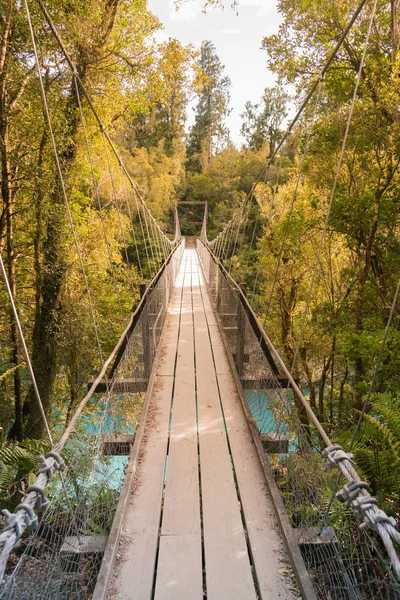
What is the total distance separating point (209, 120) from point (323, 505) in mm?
34033

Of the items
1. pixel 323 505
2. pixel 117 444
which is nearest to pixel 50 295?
pixel 117 444

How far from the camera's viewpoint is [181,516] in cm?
155

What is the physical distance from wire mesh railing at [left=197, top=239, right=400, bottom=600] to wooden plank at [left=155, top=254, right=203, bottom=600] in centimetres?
38

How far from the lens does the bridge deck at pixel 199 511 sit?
49.3 inches

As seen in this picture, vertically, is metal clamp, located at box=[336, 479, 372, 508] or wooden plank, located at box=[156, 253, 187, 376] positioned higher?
metal clamp, located at box=[336, 479, 372, 508]

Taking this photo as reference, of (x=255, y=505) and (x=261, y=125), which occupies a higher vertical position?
(x=261, y=125)

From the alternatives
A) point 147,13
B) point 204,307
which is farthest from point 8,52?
point 204,307

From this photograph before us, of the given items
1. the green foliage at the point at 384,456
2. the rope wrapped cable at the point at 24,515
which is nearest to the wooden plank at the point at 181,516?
the rope wrapped cable at the point at 24,515

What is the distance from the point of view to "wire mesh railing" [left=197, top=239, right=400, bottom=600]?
952 mm

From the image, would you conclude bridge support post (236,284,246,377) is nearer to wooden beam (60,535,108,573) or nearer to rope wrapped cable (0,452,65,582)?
wooden beam (60,535,108,573)

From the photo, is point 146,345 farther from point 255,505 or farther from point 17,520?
point 17,520

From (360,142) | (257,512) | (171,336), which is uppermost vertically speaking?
(360,142)

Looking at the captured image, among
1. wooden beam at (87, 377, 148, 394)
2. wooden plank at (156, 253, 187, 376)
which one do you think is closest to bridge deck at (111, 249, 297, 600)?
wooden beam at (87, 377, 148, 394)

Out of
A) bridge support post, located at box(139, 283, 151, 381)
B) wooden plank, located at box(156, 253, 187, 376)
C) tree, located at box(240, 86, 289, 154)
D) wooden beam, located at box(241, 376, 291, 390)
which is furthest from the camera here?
tree, located at box(240, 86, 289, 154)
